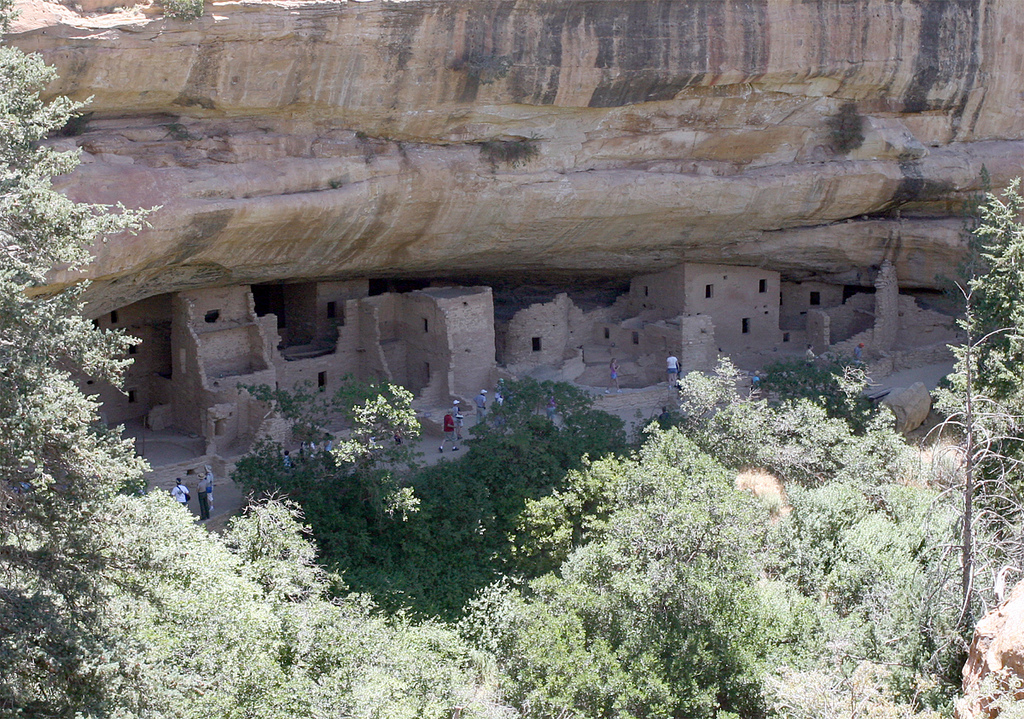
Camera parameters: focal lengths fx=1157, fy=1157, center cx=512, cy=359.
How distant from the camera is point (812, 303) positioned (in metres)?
21.8

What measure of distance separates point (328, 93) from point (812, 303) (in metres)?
11.2

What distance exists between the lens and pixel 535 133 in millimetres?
16125

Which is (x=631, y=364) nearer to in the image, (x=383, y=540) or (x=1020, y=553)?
(x=383, y=540)

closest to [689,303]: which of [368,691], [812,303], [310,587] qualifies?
[812,303]

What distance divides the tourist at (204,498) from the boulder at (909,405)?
10047 millimetres

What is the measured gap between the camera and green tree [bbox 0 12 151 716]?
8609 millimetres

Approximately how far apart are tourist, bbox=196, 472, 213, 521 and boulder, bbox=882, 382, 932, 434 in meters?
10.0

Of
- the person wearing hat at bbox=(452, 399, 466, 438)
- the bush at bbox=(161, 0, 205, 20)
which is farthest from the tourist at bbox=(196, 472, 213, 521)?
the bush at bbox=(161, 0, 205, 20)

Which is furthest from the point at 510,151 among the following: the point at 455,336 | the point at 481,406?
the point at 481,406

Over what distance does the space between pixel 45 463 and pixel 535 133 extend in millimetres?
9039

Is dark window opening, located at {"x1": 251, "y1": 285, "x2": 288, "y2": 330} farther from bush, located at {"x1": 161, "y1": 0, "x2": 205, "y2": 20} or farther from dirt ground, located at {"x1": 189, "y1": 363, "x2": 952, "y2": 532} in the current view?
bush, located at {"x1": 161, "y1": 0, "x2": 205, "y2": 20}

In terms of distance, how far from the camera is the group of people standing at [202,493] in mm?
13727

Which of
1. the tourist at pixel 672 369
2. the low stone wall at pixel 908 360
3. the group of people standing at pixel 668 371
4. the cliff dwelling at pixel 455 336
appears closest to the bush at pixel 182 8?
the cliff dwelling at pixel 455 336

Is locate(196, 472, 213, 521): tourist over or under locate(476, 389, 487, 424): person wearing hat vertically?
under
